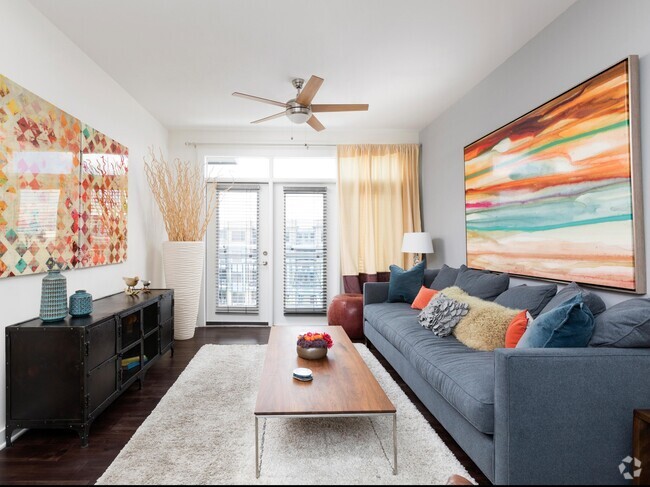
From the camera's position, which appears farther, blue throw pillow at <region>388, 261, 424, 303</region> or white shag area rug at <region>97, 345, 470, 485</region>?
blue throw pillow at <region>388, 261, 424, 303</region>

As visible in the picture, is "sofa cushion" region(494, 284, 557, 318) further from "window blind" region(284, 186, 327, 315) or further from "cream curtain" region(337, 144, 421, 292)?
"window blind" region(284, 186, 327, 315)

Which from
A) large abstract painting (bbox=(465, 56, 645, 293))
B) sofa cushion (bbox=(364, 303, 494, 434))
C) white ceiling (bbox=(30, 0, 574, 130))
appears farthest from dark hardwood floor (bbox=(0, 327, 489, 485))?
white ceiling (bbox=(30, 0, 574, 130))

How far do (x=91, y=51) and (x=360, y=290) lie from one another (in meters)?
4.00

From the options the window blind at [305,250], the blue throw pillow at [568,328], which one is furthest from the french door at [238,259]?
the blue throw pillow at [568,328]

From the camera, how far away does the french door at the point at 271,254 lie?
5.43 m

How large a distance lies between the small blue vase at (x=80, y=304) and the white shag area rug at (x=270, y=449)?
0.83 metres

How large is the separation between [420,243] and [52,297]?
3.72m

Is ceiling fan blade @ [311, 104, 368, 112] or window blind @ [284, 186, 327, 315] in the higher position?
ceiling fan blade @ [311, 104, 368, 112]

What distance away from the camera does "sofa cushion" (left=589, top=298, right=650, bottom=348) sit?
167cm

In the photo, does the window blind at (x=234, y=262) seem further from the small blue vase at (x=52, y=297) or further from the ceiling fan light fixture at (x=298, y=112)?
the small blue vase at (x=52, y=297)

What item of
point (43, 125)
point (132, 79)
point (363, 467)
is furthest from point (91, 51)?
point (363, 467)

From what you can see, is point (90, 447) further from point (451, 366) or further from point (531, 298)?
point (531, 298)

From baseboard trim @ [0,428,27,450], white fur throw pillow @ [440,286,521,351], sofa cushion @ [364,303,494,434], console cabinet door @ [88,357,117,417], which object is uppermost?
white fur throw pillow @ [440,286,521,351]

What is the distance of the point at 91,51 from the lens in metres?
3.16
